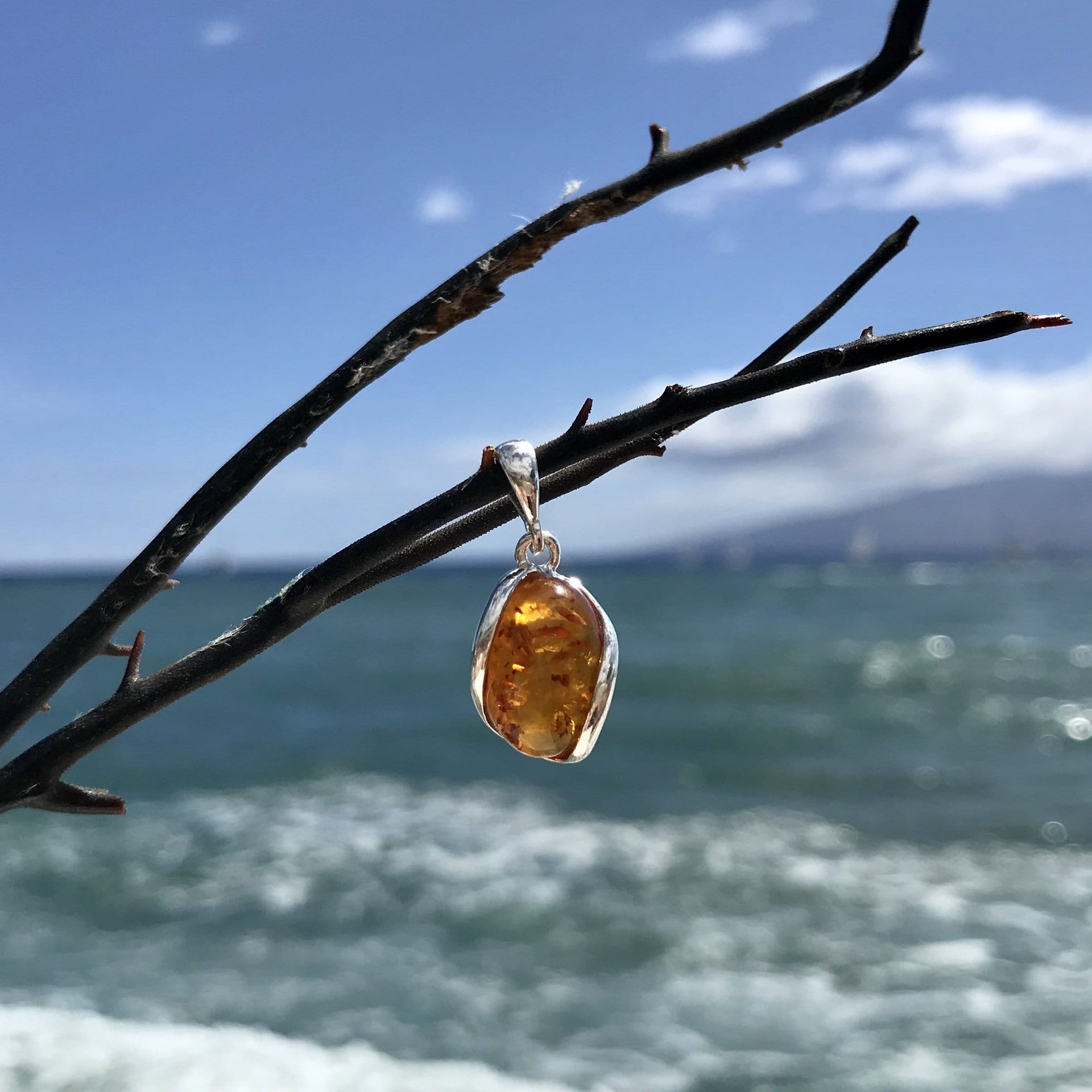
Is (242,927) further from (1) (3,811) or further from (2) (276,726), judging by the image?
(2) (276,726)

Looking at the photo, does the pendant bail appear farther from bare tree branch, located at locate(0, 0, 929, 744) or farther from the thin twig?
the thin twig

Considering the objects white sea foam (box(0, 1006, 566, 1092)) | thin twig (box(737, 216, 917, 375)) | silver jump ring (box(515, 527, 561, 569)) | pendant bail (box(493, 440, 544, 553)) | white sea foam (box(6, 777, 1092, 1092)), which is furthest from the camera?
white sea foam (box(6, 777, 1092, 1092))

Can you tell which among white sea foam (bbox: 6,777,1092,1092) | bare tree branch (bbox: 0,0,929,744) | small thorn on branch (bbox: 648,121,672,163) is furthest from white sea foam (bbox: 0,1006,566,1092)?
small thorn on branch (bbox: 648,121,672,163)

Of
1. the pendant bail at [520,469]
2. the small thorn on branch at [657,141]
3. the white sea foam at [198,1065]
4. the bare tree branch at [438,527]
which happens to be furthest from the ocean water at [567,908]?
the small thorn on branch at [657,141]

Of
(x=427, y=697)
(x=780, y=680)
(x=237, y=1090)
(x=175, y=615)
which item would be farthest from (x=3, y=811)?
(x=175, y=615)

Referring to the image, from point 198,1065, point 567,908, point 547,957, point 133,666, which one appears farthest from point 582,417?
point 567,908

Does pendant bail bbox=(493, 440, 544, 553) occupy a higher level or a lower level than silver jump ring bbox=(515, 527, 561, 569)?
lower

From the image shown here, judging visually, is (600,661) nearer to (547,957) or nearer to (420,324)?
(420,324)
